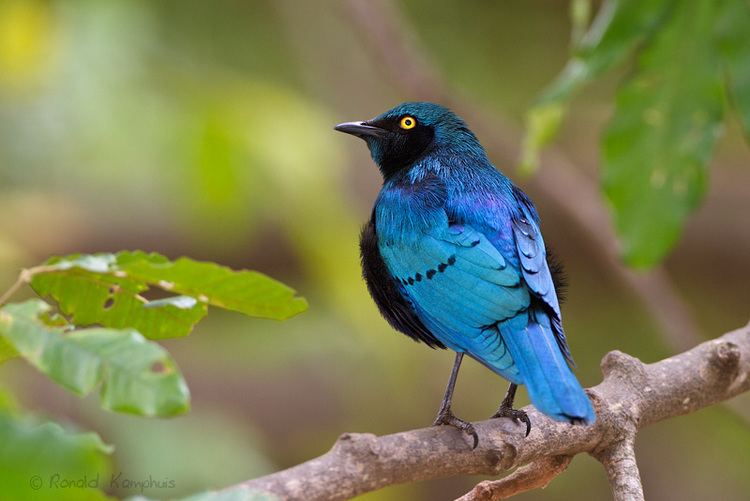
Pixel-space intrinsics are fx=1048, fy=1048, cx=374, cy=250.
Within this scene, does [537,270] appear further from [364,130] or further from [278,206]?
[278,206]

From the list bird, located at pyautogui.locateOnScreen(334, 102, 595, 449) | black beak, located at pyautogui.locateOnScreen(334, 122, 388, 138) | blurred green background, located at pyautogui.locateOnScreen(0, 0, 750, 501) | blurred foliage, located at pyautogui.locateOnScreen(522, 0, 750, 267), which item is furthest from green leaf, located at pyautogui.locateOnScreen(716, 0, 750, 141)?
blurred green background, located at pyautogui.locateOnScreen(0, 0, 750, 501)

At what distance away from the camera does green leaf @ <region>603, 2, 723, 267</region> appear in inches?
142

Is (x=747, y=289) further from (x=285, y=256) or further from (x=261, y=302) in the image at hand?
(x=261, y=302)

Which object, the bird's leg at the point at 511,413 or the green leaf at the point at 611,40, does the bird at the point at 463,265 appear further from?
the green leaf at the point at 611,40

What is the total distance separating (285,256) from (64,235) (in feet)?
5.16

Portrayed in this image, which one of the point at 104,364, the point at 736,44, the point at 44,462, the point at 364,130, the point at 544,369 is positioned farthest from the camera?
the point at 364,130

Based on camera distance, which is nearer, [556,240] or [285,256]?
[556,240]

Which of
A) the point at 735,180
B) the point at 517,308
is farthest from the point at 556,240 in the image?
the point at 517,308

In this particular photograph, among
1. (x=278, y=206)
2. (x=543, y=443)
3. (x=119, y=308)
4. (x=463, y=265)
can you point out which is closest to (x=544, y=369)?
(x=543, y=443)

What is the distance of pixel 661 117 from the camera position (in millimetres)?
3658

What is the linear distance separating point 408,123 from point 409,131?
0.03 m

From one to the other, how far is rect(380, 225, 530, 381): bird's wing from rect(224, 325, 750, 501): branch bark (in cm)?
21

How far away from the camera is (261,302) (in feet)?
6.87

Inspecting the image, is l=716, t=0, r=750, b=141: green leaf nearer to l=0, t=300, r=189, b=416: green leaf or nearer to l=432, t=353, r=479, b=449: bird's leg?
l=432, t=353, r=479, b=449: bird's leg
